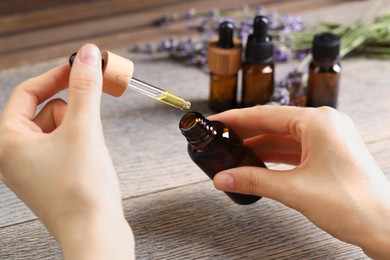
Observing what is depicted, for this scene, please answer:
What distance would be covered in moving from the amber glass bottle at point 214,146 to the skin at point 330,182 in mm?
35

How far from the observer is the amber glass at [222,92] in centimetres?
129

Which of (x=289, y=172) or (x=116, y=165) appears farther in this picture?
(x=116, y=165)

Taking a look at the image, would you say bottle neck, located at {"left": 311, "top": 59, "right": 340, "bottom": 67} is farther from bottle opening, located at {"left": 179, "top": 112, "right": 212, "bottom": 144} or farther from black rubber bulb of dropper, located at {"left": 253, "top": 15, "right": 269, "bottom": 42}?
bottle opening, located at {"left": 179, "top": 112, "right": 212, "bottom": 144}

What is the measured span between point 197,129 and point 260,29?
1.17 ft

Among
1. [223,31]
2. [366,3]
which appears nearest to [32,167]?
[223,31]

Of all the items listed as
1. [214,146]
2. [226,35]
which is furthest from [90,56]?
[226,35]

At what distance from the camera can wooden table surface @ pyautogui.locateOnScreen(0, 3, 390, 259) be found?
0.99 meters

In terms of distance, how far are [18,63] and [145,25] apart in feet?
1.12

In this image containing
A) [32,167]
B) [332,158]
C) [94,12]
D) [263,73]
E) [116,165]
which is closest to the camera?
[32,167]

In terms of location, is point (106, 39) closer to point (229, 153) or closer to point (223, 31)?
point (223, 31)

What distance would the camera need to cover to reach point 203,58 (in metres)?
1.46

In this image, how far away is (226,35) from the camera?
124 cm

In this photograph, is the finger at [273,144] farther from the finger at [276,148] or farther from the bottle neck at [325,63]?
the bottle neck at [325,63]

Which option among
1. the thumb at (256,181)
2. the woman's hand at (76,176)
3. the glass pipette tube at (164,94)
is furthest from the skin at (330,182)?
the woman's hand at (76,176)
